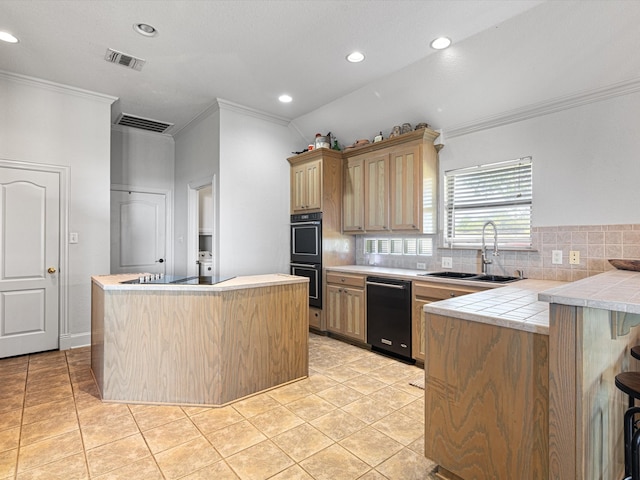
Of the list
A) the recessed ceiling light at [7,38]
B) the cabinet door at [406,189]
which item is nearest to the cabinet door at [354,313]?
the cabinet door at [406,189]

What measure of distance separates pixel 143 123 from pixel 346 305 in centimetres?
381

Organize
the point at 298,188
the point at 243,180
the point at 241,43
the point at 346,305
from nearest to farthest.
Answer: the point at 241,43, the point at 346,305, the point at 243,180, the point at 298,188

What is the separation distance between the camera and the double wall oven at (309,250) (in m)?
4.37

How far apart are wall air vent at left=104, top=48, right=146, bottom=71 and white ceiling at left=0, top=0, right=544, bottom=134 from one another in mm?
61

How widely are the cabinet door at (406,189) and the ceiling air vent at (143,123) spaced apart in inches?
131

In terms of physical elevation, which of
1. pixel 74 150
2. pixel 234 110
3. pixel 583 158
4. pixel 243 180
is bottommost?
pixel 583 158

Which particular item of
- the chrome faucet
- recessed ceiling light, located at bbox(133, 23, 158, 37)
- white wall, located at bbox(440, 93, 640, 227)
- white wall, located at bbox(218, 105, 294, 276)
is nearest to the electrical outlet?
white wall, located at bbox(440, 93, 640, 227)

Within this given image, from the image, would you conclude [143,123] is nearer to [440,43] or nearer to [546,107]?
[440,43]

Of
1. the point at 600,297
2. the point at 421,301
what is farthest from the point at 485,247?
the point at 600,297

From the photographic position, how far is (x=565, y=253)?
9.51 ft

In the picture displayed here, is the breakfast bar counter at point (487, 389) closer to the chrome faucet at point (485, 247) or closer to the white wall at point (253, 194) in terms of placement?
the chrome faucet at point (485, 247)

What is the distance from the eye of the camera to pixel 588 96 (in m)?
2.74

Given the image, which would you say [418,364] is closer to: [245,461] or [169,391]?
[245,461]

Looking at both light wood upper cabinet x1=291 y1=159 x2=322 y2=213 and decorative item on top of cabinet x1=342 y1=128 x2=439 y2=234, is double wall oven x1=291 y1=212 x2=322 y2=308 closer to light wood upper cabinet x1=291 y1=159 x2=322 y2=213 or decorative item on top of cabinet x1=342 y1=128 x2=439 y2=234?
light wood upper cabinet x1=291 y1=159 x2=322 y2=213
